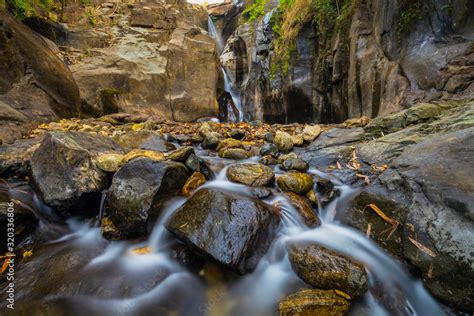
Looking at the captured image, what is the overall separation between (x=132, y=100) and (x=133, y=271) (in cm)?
901

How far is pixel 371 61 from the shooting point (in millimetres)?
6145

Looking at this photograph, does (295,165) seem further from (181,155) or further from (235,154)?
(181,155)

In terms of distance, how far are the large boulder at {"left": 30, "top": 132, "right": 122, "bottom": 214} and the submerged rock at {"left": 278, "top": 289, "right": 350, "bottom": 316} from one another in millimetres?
2853

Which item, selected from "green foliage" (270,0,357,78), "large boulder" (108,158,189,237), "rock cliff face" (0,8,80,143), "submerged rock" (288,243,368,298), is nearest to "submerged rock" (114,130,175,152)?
"large boulder" (108,158,189,237)

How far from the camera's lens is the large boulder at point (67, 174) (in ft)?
9.73

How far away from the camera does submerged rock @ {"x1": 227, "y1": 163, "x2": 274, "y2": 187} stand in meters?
3.38

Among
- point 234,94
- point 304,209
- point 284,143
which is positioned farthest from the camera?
point 234,94

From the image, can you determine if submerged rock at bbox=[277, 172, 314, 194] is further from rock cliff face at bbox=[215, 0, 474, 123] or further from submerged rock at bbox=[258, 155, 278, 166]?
rock cliff face at bbox=[215, 0, 474, 123]

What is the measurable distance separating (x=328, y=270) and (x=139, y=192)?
226cm

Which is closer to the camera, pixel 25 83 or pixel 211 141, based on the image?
pixel 211 141

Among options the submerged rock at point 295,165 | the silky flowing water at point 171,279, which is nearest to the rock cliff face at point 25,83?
the silky flowing water at point 171,279

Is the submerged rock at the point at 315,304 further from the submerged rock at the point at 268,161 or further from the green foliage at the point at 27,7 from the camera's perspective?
the green foliage at the point at 27,7

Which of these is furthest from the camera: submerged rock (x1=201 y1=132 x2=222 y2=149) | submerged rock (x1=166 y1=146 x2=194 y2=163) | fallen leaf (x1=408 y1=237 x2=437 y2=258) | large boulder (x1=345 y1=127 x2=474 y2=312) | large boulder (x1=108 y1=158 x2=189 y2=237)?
submerged rock (x1=201 y1=132 x2=222 y2=149)

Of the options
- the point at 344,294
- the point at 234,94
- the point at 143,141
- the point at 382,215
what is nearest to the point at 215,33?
the point at 234,94
